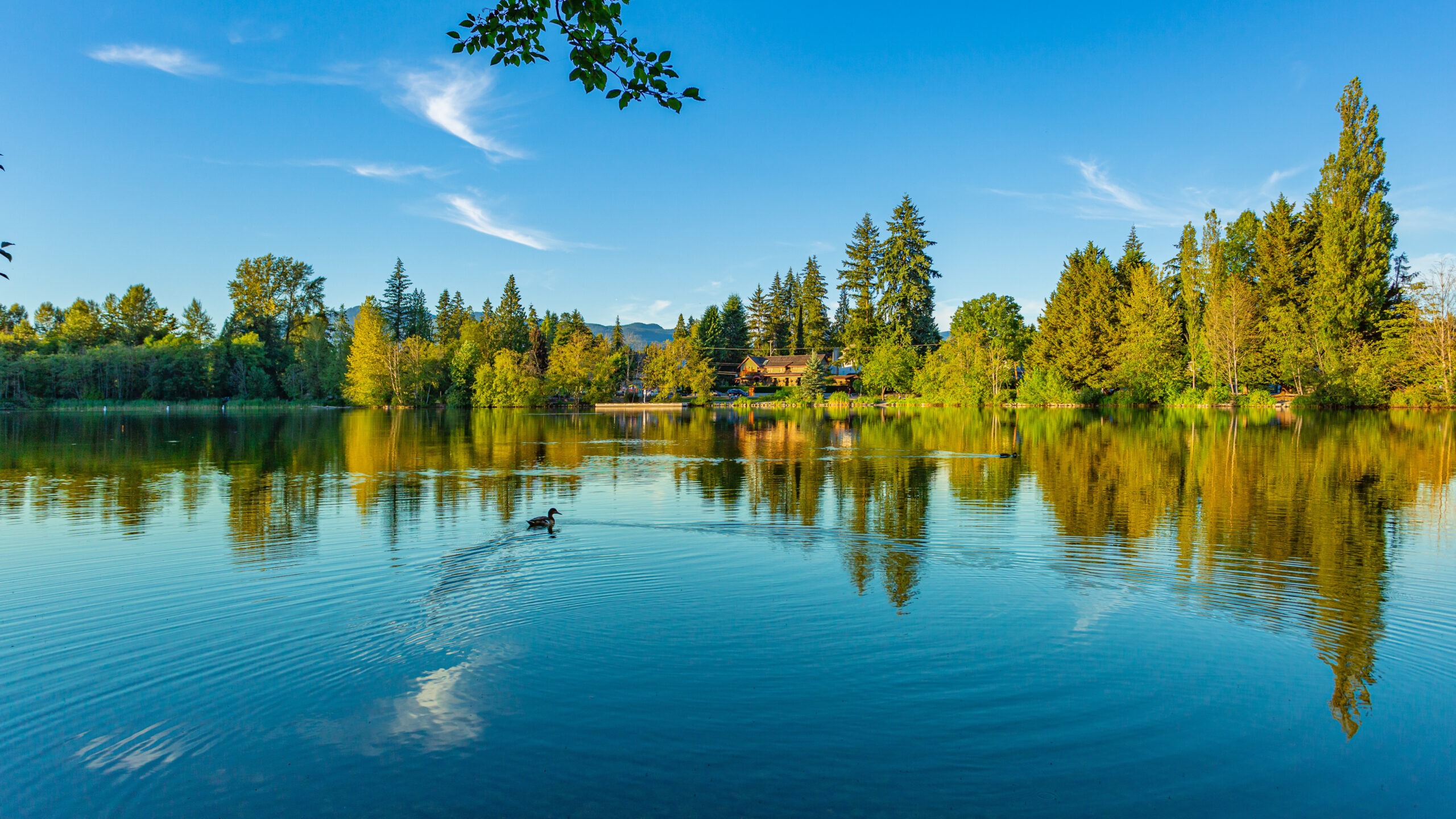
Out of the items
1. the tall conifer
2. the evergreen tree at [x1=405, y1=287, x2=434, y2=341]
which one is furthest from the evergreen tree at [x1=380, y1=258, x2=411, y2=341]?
the tall conifer

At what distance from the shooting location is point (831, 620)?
7934 millimetres

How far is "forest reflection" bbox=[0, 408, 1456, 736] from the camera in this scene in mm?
9812

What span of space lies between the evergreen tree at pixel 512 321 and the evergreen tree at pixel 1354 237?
85922 mm

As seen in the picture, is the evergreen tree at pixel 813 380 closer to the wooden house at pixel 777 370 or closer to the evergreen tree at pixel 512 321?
the wooden house at pixel 777 370

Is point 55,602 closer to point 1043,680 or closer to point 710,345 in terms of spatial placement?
point 1043,680

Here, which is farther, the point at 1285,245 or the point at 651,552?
the point at 1285,245

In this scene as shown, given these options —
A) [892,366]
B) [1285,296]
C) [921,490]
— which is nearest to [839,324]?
[892,366]

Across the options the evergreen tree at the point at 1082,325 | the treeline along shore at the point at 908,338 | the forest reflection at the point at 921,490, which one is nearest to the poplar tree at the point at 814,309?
the treeline along shore at the point at 908,338

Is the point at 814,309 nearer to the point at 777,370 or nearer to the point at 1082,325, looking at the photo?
the point at 777,370

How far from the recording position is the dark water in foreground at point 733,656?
4816 millimetres

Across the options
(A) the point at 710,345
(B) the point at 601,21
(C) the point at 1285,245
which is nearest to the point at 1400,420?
(C) the point at 1285,245

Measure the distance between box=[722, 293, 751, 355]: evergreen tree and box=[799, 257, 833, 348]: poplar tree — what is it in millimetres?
10267

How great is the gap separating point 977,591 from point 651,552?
15.7ft

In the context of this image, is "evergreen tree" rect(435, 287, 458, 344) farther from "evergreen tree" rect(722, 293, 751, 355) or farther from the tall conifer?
the tall conifer
